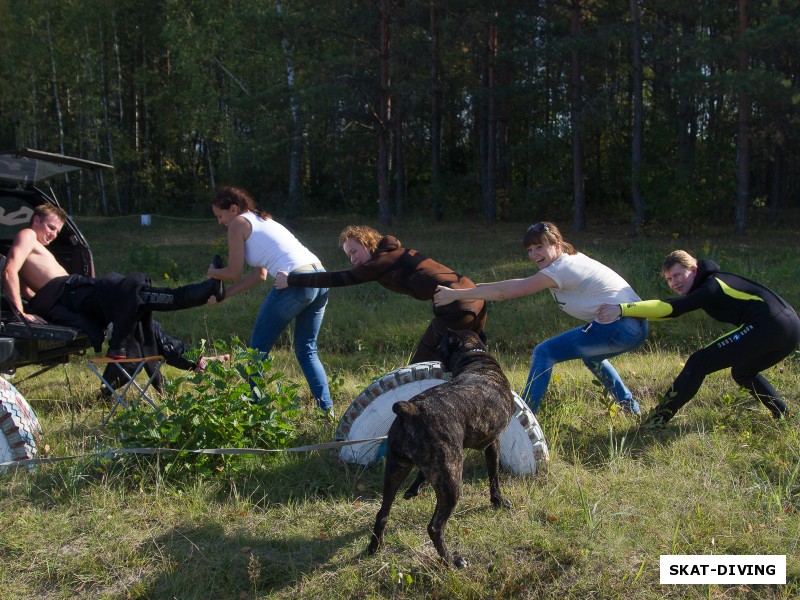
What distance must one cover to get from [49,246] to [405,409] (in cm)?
458

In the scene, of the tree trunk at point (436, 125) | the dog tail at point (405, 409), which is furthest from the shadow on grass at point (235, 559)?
the tree trunk at point (436, 125)

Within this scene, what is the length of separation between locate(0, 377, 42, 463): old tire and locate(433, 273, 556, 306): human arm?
8.51ft

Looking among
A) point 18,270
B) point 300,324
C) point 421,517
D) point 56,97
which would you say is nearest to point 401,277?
point 300,324

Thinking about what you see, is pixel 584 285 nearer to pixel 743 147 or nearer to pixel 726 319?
pixel 726 319

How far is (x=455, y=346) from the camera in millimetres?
4180

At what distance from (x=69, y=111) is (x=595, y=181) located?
25358mm

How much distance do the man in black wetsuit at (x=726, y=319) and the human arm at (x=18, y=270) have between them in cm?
396

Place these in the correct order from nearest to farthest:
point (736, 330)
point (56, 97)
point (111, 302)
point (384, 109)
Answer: point (736, 330) < point (111, 302) < point (384, 109) < point (56, 97)

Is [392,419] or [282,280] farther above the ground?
[282,280]

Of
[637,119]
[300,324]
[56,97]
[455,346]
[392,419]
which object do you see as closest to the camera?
[455,346]

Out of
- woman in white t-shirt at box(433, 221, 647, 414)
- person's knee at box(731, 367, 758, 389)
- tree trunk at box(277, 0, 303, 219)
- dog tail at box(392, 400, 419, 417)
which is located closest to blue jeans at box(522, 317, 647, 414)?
woman in white t-shirt at box(433, 221, 647, 414)

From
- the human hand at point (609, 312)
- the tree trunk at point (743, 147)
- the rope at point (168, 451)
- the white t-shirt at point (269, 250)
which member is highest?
the tree trunk at point (743, 147)

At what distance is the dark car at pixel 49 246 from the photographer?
5.10m

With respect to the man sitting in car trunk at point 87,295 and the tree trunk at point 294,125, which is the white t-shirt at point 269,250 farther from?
the tree trunk at point 294,125
